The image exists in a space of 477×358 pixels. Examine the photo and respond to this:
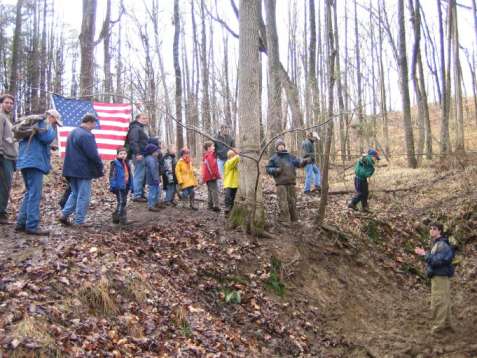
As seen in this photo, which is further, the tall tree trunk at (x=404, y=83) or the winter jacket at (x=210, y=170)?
the tall tree trunk at (x=404, y=83)

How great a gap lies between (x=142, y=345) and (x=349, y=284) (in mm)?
5227

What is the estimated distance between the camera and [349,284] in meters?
9.02

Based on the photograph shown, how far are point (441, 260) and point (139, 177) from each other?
684cm

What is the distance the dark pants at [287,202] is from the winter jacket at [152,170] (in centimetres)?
287

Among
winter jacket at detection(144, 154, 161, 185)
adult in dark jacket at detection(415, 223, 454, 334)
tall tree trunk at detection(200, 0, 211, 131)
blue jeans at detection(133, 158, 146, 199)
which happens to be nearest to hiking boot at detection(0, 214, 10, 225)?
winter jacket at detection(144, 154, 161, 185)

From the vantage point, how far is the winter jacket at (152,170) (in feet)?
31.7

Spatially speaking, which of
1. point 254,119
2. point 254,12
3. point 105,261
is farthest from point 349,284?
point 254,12

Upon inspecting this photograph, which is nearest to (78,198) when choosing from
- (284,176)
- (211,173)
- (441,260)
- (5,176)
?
(5,176)

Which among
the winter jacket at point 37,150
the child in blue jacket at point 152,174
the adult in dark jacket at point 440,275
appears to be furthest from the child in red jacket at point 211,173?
the adult in dark jacket at point 440,275

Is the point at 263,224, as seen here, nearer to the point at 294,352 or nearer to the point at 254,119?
the point at 254,119

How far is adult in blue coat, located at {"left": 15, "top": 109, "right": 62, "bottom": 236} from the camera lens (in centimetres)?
699

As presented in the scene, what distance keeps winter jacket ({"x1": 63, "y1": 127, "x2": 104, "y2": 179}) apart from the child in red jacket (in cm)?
305

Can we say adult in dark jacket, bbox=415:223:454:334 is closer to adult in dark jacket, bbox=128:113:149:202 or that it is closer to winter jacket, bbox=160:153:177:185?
winter jacket, bbox=160:153:177:185

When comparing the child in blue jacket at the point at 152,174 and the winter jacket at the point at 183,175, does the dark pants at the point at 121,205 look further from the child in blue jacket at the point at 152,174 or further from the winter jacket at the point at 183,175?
the winter jacket at the point at 183,175
